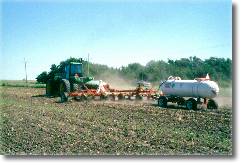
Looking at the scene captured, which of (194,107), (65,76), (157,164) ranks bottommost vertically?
(157,164)

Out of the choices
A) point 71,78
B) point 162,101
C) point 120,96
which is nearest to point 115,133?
point 162,101

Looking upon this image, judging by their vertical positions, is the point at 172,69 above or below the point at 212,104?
above

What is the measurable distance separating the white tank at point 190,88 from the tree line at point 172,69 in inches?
9.4

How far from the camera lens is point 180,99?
46.4 feet

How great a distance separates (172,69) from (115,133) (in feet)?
20.5

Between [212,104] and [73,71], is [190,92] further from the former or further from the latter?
[73,71]

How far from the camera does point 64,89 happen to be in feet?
53.3

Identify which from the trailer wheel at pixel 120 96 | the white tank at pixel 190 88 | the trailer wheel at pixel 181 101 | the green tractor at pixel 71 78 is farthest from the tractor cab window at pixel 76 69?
the trailer wheel at pixel 181 101

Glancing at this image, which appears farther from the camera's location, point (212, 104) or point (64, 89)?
point (64, 89)

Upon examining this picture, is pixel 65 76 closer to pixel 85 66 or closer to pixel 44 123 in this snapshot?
pixel 85 66

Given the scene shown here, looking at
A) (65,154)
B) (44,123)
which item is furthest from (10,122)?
(65,154)

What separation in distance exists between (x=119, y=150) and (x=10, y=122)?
3409 millimetres

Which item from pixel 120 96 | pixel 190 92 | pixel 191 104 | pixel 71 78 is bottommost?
pixel 191 104

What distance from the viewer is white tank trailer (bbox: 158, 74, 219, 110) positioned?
43.3 ft
